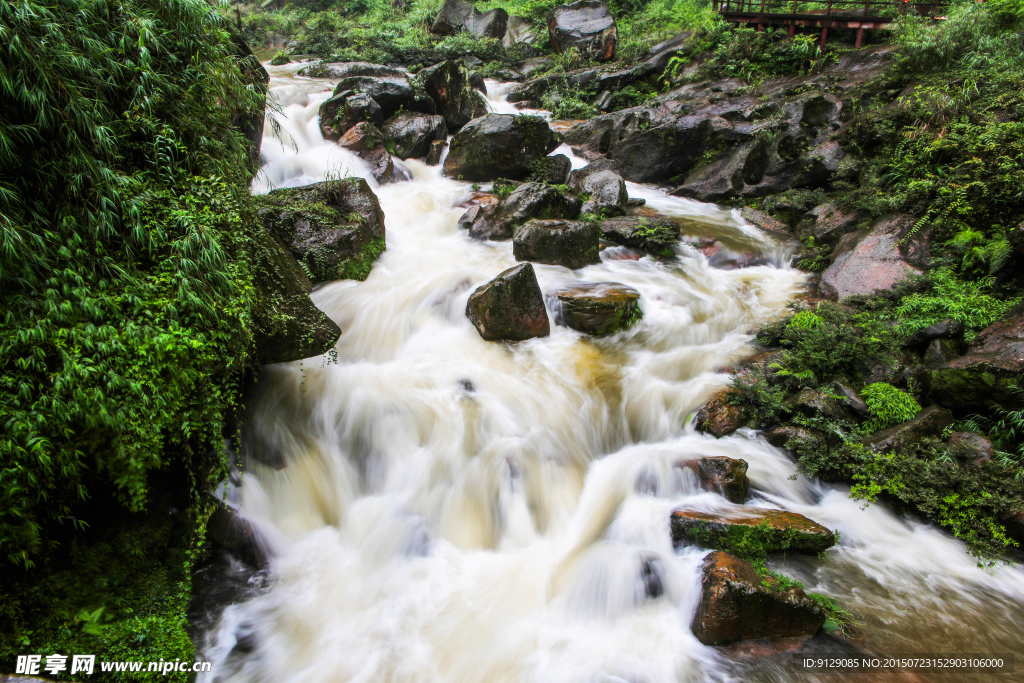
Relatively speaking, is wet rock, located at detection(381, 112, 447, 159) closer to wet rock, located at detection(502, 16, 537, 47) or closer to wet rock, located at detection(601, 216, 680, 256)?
wet rock, located at detection(601, 216, 680, 256)

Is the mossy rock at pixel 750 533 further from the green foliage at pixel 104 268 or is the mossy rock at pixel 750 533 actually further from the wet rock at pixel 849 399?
the green foliage at pixel 104 268

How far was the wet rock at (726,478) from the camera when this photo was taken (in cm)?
513

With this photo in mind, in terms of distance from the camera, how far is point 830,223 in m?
10.5

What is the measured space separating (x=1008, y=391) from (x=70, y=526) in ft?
29.3

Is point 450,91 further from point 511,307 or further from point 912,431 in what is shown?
point 912,431

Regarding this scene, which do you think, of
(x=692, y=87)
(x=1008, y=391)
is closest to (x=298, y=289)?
(x=1008, y=391)

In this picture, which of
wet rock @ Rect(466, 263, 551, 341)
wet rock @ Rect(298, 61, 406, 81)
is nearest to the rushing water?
wet rock @ Rect(466, 263, 551, 341)

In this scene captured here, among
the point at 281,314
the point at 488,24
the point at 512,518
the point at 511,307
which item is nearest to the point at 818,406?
the point at 512,518

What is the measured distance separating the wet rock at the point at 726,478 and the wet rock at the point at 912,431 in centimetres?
157

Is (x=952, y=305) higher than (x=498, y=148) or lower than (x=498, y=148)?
lower

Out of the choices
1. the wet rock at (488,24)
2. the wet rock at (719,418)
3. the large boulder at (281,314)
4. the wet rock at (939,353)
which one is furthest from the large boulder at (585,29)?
the large boulder at (281,314)

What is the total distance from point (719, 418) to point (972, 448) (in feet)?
8.13

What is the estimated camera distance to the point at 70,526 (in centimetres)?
350

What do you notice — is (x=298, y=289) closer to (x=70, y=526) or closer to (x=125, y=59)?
(x=125, y=59)
